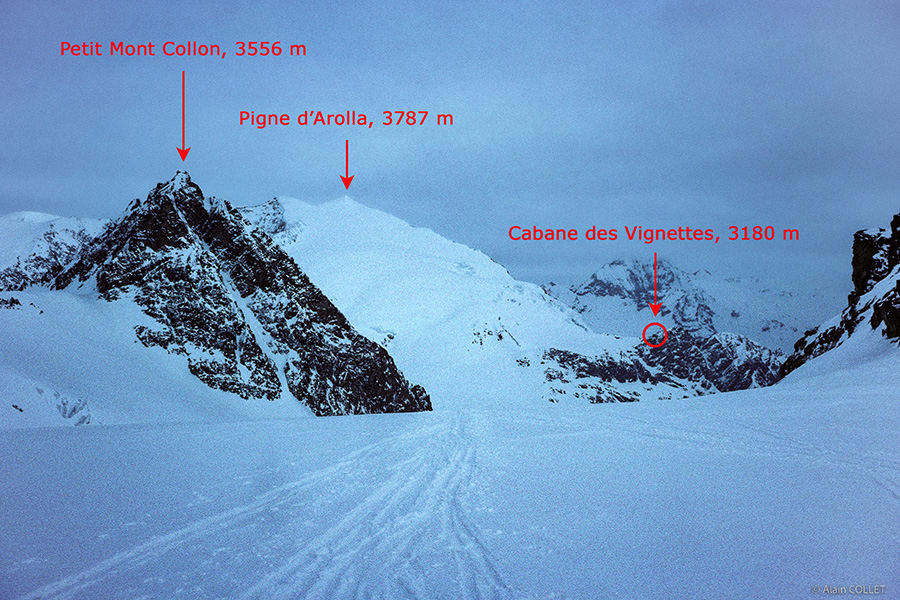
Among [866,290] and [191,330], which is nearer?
[191,330]

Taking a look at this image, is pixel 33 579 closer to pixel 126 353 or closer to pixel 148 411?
pixel 148 411

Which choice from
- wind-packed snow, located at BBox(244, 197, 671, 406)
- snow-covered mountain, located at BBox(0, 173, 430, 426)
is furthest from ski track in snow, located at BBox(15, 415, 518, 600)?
wind-packed snow, located at BBox(244, 197, 671, 406)

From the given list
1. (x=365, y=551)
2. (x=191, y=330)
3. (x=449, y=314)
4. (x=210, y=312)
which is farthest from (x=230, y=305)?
(x=449, y=314)

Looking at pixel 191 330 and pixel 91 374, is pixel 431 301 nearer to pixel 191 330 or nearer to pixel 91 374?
pixel 191 330

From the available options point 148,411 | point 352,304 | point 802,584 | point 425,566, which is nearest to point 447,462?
point 425,566

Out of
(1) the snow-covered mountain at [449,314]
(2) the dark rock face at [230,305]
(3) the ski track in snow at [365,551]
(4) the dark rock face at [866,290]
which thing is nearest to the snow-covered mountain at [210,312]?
(2) the dark rock face at [230,305]
